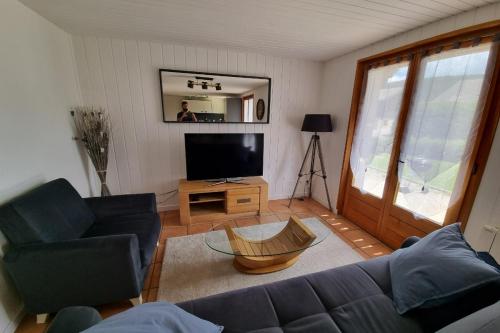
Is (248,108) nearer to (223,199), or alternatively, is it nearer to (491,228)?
(223,199)

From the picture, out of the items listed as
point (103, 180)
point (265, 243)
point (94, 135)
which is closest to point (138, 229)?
point (265, 243)

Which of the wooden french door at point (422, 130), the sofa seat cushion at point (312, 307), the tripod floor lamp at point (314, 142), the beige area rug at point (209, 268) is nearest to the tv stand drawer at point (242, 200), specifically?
the beige area rug at point (209, 268)

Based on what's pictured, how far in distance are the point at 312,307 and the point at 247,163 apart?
2.17 m

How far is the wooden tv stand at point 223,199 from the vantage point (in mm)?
2783

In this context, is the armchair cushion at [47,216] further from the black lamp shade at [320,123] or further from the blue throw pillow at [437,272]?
the black lamp shade at [320,123]

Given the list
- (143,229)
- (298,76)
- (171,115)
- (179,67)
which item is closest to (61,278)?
(143,229)

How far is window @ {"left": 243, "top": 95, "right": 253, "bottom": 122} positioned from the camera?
3180 millimetres

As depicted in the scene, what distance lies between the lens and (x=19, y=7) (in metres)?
1.69

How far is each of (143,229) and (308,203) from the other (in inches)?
105

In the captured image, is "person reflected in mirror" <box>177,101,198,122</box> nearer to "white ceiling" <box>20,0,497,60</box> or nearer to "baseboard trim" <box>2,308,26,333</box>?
"white ceiling" <box>20,0,497,60</box>

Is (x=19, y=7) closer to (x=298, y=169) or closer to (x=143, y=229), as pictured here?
(x=143, y=229)

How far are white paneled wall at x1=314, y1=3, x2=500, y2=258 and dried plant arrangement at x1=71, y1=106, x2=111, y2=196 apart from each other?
319 cm

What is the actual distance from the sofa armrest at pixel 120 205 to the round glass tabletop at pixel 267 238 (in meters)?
0.76

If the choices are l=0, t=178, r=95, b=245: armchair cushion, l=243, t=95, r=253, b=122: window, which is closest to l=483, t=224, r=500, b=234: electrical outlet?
l=243, t=95, r=253, b=122: window
